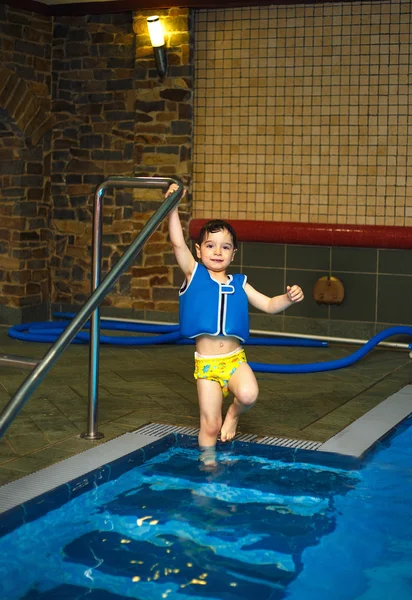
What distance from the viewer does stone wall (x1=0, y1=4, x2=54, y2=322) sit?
9320 mm

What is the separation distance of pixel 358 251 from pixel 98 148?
2.95m

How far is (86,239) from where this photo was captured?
981cm

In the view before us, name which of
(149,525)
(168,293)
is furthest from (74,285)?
(149,525)

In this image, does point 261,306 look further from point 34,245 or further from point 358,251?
point 34,245

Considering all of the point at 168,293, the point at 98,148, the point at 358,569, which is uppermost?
the point at 98,148

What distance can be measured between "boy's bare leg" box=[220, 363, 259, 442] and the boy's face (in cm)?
53

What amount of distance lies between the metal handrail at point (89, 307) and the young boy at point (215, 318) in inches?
8.1

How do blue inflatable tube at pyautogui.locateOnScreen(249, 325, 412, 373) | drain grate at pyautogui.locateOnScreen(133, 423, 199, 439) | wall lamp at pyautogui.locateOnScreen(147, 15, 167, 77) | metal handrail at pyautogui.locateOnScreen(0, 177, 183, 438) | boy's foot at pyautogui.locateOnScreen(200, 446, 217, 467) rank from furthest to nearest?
wall lamp at pyautogui.locateOnScreen(147, 15, 167, 77) < blue inflatable tube at pyautogui.locateOnScreen(249, 325, 412, 373) < drain grate at pyautogui.locateOnScreen(133, 423, 199, 439) < boy's foot at pyautogui.locateOnScreen(200, 446, 217, 467) < metal handrail at pyautogui.locateOnScreen(0, 177, 183, 438)

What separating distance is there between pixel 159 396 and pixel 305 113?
3817 mm

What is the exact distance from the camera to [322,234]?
8.72 m

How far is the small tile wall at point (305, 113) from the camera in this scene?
8.59 meters

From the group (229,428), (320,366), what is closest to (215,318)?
(229,428)

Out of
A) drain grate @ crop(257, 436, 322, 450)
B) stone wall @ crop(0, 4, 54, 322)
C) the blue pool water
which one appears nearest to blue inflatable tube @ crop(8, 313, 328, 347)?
stone wall @ crop(0, 4, 54, 322)

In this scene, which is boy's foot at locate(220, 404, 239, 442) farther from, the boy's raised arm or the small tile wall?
the small tile wall
